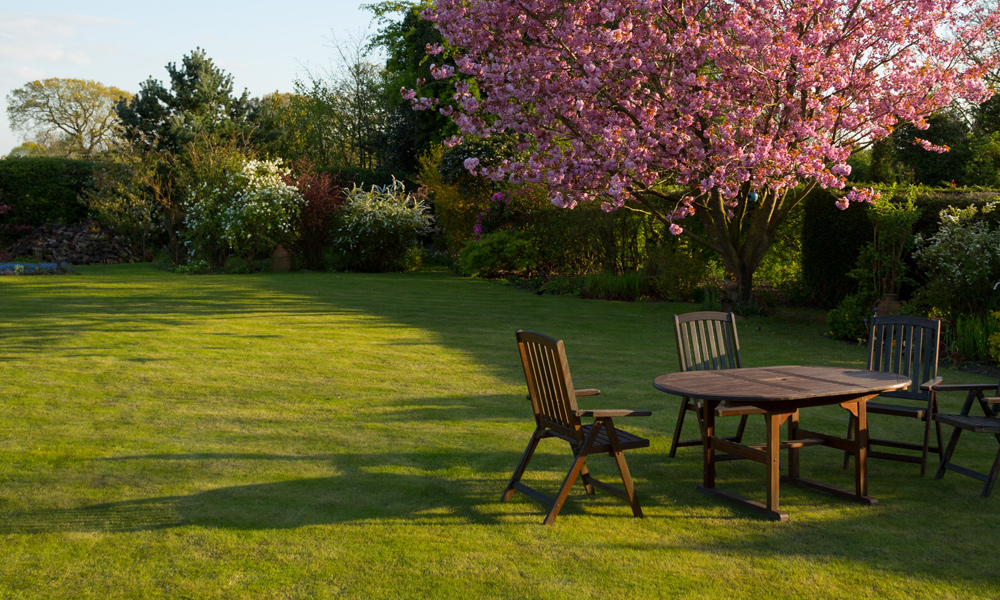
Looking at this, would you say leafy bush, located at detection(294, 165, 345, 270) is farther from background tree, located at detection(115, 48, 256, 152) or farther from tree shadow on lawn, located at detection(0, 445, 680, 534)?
tree shadow on lawn, located at detection(0, 445, 680, 534)

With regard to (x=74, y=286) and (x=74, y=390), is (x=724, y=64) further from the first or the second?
(x=74, y=286)

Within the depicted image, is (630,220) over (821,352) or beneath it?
over

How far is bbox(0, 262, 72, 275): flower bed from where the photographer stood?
18.3 meters

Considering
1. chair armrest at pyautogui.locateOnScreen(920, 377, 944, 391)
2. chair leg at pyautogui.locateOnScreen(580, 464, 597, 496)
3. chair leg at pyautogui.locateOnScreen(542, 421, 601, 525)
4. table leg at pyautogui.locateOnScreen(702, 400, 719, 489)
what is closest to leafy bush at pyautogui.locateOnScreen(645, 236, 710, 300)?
chair armrest at pyautogui.locateOnScreen(920, 377, 944, 391)

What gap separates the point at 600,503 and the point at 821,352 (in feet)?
21.7

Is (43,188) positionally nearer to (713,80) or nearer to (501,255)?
(501,255)

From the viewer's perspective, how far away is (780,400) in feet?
15.4

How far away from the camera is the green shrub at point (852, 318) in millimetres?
11594

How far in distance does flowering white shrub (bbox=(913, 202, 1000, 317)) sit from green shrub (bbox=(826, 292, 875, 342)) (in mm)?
889

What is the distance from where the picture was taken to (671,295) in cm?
1603

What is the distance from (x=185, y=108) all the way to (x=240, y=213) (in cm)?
1078

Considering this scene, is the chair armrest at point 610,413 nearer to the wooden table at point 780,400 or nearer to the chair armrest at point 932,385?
the wooden table at point 780,400

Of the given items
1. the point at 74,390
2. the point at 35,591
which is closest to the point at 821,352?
the point at 74,390

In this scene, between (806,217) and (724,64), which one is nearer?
(724,64)
